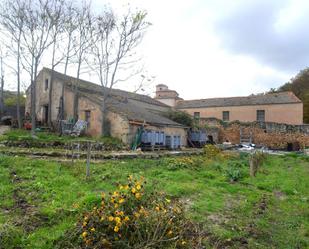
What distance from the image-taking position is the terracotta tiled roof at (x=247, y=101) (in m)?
34.6

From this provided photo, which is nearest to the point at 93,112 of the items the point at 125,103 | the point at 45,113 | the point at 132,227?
the point at 45,113

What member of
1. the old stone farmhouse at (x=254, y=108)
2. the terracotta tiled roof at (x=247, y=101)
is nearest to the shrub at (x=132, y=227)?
the old stone farmhouse at (x=254, y=108)

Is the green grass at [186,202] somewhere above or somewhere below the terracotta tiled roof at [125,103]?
below

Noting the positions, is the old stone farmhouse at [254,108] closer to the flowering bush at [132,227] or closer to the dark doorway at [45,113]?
the dark doorway at [45,113]

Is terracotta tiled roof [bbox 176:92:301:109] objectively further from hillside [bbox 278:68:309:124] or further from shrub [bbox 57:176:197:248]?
shrub [bbox 57:176:197:248]

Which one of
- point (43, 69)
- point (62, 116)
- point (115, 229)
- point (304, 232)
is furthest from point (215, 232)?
point (43, 69)

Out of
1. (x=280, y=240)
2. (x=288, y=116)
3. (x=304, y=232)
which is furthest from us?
(x=288, y=116)

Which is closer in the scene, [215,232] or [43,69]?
[215,232]

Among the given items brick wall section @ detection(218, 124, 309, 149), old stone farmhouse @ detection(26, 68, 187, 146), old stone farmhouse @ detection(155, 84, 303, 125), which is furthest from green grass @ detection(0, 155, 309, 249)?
old stone farmhouse @ detection(155, 84, 303, 125)

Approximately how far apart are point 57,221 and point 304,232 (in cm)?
428

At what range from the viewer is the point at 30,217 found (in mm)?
4684

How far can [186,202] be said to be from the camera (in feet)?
20.6

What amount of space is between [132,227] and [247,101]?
36.3 meters

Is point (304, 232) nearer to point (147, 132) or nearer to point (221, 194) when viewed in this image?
point (221, 194)
